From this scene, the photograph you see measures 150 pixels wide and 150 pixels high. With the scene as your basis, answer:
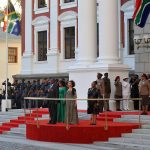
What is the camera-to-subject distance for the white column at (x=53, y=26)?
36.2 m

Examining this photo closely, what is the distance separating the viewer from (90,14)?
24.6 metres

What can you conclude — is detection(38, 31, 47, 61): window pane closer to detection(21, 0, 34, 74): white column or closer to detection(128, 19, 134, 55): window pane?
detection(21, 0, 34, 74): white column

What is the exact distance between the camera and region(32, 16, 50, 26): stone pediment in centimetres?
3709

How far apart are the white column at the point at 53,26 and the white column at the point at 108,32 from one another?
40.1 feet

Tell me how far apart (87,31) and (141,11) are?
306 cm

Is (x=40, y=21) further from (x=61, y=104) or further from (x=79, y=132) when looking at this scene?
(x=79, y=132)

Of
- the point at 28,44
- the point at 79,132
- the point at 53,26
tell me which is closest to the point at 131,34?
the point at 53,26

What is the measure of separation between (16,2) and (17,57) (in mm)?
5221

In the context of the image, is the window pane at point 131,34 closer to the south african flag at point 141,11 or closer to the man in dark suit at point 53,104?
the south african flag at point 141,11

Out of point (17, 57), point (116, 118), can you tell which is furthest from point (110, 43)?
point (17, 57)

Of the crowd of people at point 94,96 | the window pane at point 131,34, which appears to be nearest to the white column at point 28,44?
the window pane at point 131,34

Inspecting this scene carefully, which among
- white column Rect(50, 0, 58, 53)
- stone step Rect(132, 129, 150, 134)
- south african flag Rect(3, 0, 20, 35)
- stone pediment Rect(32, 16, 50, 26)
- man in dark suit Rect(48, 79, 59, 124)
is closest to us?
stone step Rect(132, 129, 150, 134)

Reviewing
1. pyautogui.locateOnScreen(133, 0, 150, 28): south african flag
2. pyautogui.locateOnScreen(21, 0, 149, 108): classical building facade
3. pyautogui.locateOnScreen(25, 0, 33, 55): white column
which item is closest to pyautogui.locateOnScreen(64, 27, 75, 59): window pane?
pyautogui.locateOnScreen(21, 0, 149, 108): classical building facade

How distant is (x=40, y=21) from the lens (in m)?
37.6
